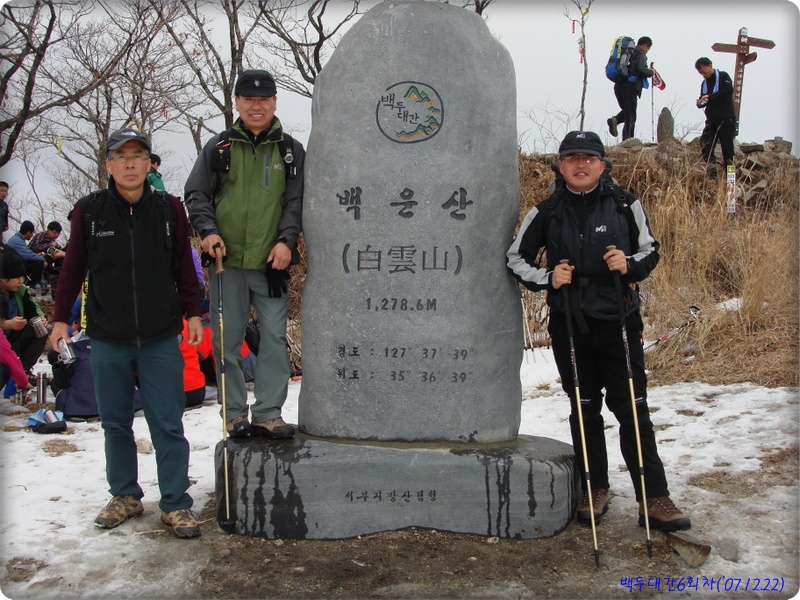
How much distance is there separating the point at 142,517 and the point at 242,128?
201cm

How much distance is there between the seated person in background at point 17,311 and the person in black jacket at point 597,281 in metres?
4.95

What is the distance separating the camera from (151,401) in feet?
12.6

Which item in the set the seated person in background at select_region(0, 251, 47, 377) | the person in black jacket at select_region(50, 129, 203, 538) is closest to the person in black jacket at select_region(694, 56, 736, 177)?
the seated person in background at select_region(0, 251, 47, 377)

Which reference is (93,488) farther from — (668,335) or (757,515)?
(668,335)

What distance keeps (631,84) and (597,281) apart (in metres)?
9.88

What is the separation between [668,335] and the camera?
23.1 ft

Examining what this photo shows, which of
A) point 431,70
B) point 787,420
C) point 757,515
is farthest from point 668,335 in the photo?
point 431,70

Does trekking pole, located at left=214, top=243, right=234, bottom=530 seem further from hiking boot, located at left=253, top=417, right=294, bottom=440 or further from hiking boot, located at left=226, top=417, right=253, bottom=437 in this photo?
hiking boot, located at left=253, top=417, right=294, bottom=440

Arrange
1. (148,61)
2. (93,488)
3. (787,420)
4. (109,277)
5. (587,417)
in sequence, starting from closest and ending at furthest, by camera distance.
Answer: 1. (109,277)
2. (587,417)
3. (93,488)
4. (787,420)
5. (148,61)

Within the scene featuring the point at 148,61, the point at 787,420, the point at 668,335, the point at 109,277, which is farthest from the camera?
the point at 148,61

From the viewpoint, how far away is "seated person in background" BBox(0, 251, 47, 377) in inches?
274

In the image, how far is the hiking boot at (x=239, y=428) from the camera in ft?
13.5

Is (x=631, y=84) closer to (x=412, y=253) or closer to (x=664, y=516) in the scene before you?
(x=412, y=253)

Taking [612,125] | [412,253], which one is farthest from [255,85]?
[612,125]
